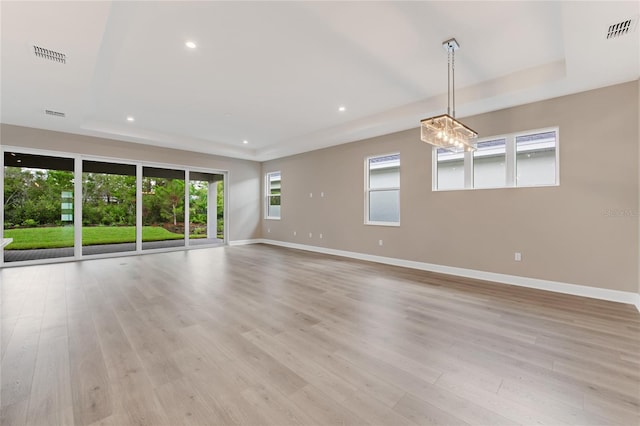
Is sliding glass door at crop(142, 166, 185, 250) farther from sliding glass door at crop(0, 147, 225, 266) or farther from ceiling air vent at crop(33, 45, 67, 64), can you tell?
ceiling air vent at crop(33, 45, 67, 64)

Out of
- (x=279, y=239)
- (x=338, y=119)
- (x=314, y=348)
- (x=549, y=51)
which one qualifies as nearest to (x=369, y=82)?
(x=338, y=119)

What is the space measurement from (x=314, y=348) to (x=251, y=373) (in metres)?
0.57

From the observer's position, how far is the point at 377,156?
6086mm

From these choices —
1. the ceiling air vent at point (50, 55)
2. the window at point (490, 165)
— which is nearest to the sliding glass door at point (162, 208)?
the ceiling air vent at point (50, 55)

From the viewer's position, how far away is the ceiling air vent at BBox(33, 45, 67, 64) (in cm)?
278

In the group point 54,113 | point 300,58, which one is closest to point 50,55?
point 54,113

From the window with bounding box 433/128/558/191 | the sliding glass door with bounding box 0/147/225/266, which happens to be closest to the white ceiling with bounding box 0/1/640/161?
the window with bounding box 433/128/558/191

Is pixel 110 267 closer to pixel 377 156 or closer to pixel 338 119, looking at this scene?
pixel 338 119

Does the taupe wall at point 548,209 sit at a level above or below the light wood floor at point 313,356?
above

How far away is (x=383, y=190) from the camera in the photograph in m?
6.02

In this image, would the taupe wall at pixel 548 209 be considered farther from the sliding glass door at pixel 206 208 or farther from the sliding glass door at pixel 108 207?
the sliding glass door at pixel 108 207

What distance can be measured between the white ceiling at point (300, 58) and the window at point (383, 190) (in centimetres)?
97

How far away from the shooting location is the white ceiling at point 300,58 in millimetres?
2465

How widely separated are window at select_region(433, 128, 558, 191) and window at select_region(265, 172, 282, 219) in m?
5.20
